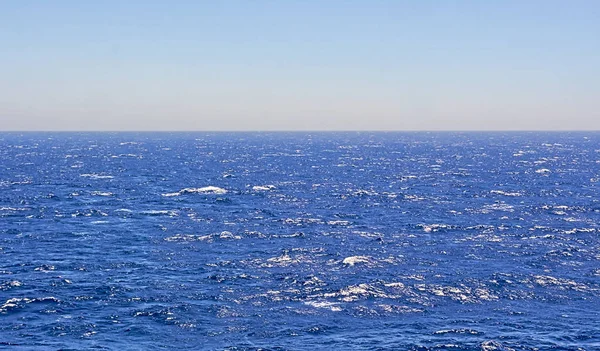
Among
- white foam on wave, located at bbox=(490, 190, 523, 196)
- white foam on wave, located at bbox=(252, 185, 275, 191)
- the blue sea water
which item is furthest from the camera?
white foam on wave, located at bbox=(252, 185, 275, 191)

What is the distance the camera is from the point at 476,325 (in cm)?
5994

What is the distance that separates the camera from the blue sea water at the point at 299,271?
57625 millimetres

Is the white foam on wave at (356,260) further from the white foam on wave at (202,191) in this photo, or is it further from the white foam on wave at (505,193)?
the white foam on wave at (505,193)

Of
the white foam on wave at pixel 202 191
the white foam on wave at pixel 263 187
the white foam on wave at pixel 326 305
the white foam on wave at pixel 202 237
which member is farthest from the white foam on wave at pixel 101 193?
the white foam on wave at pixel 326 305

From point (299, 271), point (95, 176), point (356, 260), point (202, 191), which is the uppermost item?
point (95, 176)

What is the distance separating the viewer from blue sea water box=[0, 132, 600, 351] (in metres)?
57.6

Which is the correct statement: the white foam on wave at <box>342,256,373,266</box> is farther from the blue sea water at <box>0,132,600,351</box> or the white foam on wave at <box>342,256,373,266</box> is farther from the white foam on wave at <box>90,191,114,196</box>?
the white foam on wave at <box>90,191,114,196</box>

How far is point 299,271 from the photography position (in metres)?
78.8

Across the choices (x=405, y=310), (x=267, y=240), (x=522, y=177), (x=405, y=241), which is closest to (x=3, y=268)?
(x=267, y=240)

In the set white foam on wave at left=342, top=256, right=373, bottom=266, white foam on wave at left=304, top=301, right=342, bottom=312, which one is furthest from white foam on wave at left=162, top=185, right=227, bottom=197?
white foam on wave at left=304, top=301, right=342, bottom=312

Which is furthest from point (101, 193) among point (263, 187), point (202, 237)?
→ point (202, 237)

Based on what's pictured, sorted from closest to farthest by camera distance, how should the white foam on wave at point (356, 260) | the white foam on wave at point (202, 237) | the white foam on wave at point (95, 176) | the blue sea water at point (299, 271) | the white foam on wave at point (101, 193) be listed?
the blue sea water at point (299, 271) → the white foam on wave at point (356, 260) → the white foam on wave at point (202, 237) → the white foam on wave at point (101, 193) → the white foam on wave at point (95, 176)

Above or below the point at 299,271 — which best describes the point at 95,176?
above

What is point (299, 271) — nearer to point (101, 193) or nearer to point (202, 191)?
point (202, 191)
